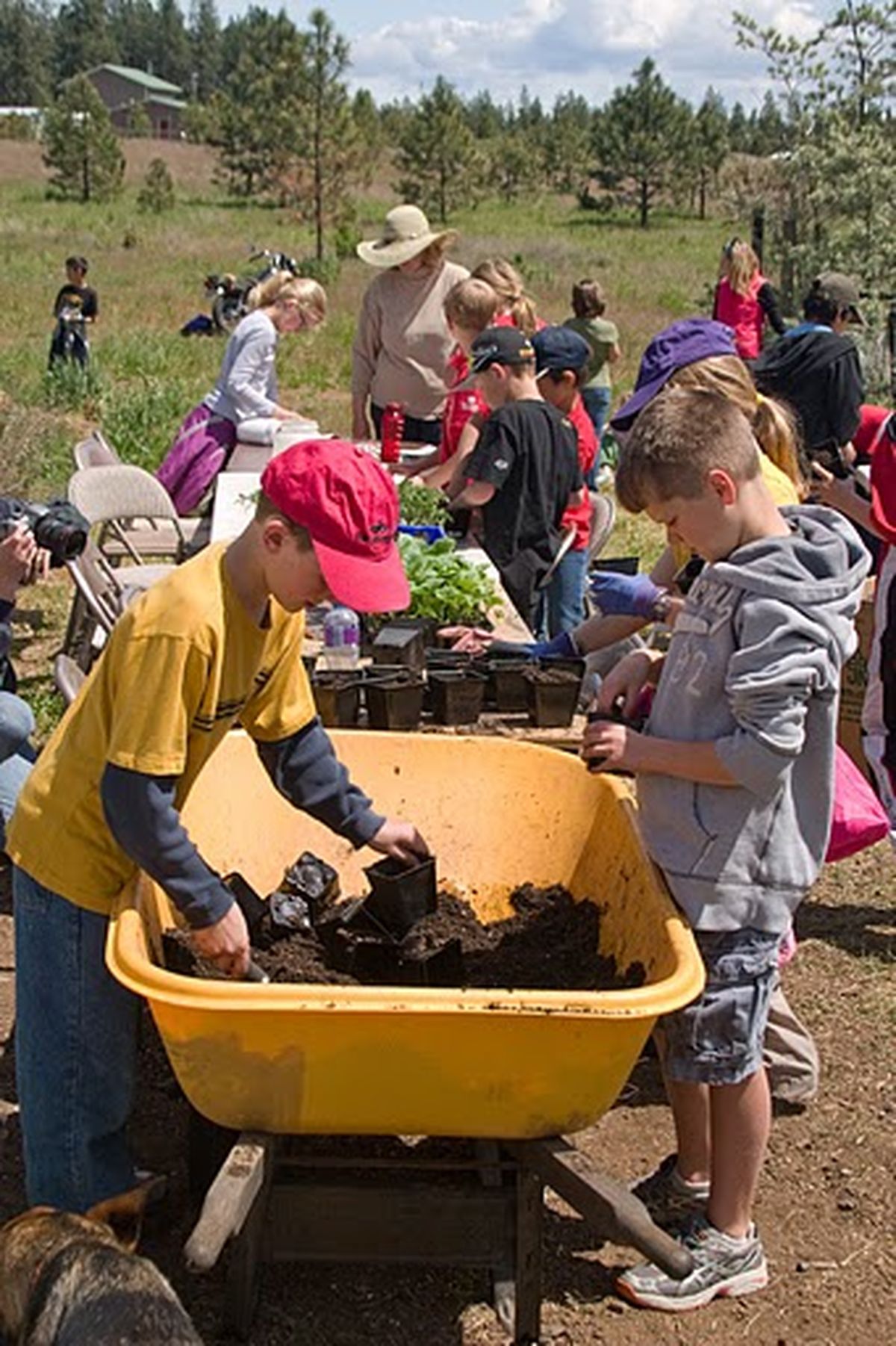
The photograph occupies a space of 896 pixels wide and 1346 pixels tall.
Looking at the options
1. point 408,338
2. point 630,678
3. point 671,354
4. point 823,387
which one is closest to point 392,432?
point 408,338

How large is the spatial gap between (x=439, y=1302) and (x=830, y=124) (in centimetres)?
1503

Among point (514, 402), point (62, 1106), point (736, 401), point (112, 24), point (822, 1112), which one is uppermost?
point (112, 24)

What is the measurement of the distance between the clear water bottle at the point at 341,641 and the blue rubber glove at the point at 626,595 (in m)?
0.88

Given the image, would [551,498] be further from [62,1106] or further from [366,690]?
[62,1106]

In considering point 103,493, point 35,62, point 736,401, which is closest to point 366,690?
point 736,401

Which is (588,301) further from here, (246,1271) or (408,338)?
(246,1271)

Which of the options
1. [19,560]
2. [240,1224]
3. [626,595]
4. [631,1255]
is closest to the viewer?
[240,1224]

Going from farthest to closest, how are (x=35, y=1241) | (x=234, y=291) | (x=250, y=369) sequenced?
(x=234, y=291) → (x=250, y=369) → (x=35, y=1241)

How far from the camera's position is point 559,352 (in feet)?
19.8

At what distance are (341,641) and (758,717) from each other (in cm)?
208

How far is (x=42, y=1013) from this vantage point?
8.95 ft

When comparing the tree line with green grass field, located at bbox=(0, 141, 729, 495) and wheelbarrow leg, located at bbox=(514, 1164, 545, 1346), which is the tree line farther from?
wheelbarrow leg, located at bbox=(514, 1164, 545, 1346)

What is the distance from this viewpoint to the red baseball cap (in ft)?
7.74

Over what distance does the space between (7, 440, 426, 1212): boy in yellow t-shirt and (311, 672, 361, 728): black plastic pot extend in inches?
44.7
